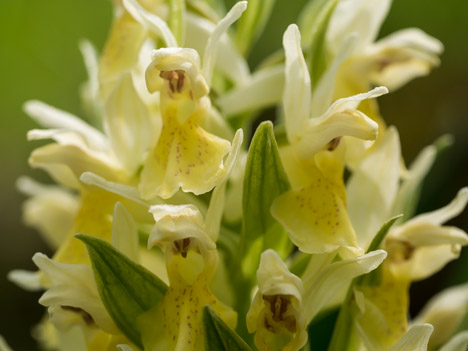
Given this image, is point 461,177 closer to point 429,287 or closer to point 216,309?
point 429,287

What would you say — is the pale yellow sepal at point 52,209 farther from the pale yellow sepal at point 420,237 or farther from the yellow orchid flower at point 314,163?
the pale yellow sepal at point 420,237

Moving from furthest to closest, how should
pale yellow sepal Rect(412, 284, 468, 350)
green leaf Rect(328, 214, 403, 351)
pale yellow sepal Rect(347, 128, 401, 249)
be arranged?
pale yellow sepal Rect(412, 284, 468, 350)
pale yellow sepal Rect(347, 128, 401, 249)
green leaf Rect(328, 214, 403, 351)

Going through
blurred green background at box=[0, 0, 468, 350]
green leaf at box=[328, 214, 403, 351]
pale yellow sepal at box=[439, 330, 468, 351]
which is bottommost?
blurred green background at box=[0, 0, 468, 350]

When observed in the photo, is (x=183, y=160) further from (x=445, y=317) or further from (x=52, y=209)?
(x=445, y=317)

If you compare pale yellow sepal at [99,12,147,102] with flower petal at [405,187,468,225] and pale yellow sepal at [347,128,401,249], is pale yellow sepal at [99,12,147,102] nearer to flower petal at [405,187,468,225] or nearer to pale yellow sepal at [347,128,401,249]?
pale yellow sepal at [347,128,401,249]

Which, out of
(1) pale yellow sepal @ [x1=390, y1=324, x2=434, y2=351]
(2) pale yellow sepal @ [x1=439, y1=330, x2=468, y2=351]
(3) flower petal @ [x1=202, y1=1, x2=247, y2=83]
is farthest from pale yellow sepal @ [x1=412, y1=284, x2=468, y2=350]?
(3) flower petal @ [x1=202, y1=1, x2=247, y2=83]

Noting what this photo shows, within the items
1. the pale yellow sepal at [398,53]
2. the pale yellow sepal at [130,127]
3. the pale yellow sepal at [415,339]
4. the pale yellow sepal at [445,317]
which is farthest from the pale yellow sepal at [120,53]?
the pale yellow sepal at [445,317]

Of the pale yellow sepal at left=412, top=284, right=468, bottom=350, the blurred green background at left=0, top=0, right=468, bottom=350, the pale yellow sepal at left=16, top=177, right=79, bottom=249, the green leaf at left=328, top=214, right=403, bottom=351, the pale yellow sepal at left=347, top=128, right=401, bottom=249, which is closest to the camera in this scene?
the green leaf at left=328, top=214, right=403, bottom=351
